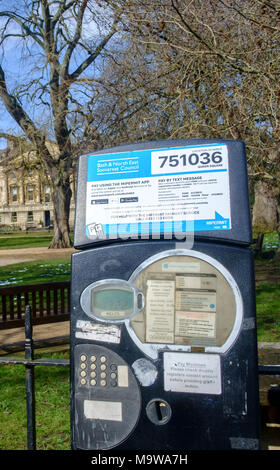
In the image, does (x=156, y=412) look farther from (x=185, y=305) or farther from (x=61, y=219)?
(x=61, y=219)

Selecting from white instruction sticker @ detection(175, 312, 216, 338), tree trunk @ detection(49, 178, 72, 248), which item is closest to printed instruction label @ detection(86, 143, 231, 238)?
white instruction sticker @ detection(175, 312, 216, 338)

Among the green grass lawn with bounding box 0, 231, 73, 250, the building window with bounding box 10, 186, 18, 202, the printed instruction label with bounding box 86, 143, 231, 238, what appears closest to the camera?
the printed instruction label with bounding box 86, 143, 231, 238

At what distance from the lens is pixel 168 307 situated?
1.95 m

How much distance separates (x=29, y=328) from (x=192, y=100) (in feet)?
17.6

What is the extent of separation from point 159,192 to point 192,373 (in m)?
0.77

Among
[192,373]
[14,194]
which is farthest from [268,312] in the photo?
[14,194]

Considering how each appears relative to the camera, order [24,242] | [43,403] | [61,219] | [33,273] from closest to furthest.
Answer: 1. [43,403]
2. [33,273]
3. [61,219]
4. [24,242]

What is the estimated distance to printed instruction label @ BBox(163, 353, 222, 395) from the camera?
1.89 meters

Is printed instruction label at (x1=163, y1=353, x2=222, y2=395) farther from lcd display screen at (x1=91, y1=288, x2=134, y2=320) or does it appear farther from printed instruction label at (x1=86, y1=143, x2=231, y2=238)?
printed instruction label at (x1=86, y1=143, x2=231, y2=238)

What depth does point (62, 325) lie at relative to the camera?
7.67 meters

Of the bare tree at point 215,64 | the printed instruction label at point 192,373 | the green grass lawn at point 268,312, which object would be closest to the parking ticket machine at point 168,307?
the printed instruction label at point 192,373

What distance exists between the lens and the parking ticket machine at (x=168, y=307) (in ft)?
6.15

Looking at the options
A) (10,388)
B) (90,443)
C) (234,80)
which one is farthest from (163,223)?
(234,80)

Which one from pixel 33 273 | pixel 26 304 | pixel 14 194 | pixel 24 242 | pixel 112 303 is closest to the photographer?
pixel 112 303
